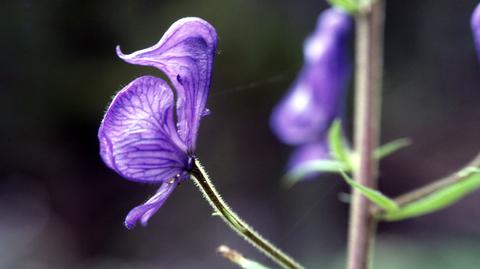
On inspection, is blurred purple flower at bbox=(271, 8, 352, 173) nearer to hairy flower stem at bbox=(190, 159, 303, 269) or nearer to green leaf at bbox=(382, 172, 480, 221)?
green leaf at bbox=(382, 172, 480, 221)

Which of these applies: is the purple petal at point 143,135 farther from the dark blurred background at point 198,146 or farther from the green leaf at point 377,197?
the dark blurred background at point 198,146

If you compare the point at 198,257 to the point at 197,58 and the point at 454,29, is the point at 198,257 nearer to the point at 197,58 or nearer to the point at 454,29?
the point at 454,29

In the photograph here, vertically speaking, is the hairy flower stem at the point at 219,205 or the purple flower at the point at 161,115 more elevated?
the purple flower at the point at 161,115

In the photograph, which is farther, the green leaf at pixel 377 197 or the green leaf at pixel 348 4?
the green leaf at pixel 348 4

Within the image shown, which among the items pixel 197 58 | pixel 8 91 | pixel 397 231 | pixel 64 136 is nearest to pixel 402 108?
pixel 397 231

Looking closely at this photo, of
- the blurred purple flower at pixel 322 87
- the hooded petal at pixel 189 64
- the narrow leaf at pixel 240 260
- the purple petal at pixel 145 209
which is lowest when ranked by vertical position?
the narrow leaf at pixel 240 260

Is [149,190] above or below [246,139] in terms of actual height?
below

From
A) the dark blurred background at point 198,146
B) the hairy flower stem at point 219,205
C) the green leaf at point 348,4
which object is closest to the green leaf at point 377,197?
the hairy flower stem at point 219,205
